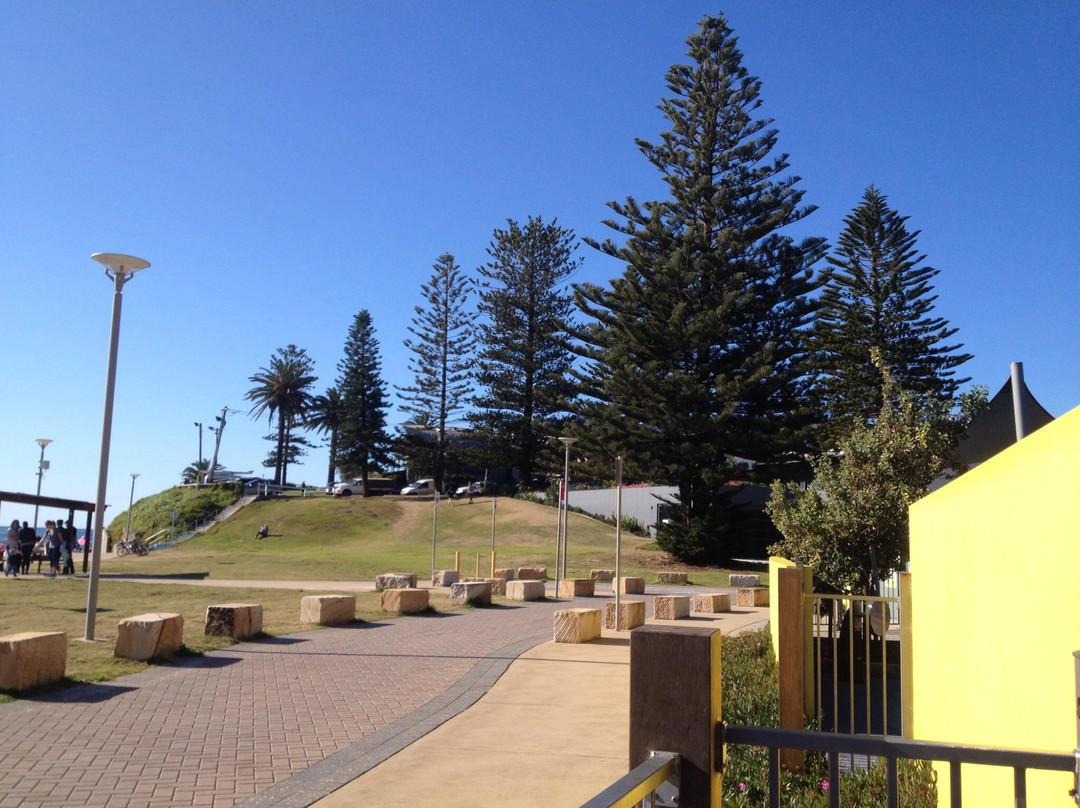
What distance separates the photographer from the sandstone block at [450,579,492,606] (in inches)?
602

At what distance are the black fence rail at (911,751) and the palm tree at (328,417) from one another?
63.5m

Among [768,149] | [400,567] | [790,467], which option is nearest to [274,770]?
[400,567]

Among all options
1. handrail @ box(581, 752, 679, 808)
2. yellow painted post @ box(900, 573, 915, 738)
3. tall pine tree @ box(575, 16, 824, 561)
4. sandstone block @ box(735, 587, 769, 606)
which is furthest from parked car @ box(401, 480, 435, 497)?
handrail @ box(581, 752, 679, 808)

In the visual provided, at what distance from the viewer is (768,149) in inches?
1345

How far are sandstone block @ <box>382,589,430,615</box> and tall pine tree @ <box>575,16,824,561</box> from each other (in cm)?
1855

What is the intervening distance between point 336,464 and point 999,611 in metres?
60.1

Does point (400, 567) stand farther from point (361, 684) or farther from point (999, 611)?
point (999, 611)

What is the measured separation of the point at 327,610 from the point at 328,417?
191 ft

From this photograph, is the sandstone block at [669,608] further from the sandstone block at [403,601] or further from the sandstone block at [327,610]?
the sandstone block at [327,610]

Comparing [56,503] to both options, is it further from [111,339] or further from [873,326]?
[873,326]

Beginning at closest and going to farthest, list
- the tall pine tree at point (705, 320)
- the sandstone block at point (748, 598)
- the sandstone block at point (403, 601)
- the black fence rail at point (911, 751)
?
1. the black fence rail at point (911, 751)
2. the sandstone block at point (403, 601)
3. the sandstone block at point (748, 598)
4. the tall pine tree at point (705, 320)

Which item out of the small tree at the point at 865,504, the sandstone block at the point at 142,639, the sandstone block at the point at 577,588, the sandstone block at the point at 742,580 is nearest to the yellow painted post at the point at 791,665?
the sandstone block at the point at 142,639

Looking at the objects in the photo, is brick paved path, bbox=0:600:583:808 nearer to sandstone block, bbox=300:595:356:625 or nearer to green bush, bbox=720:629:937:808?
sandstone block, bbox=300:595:356:625

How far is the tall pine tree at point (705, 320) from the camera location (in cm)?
3189
